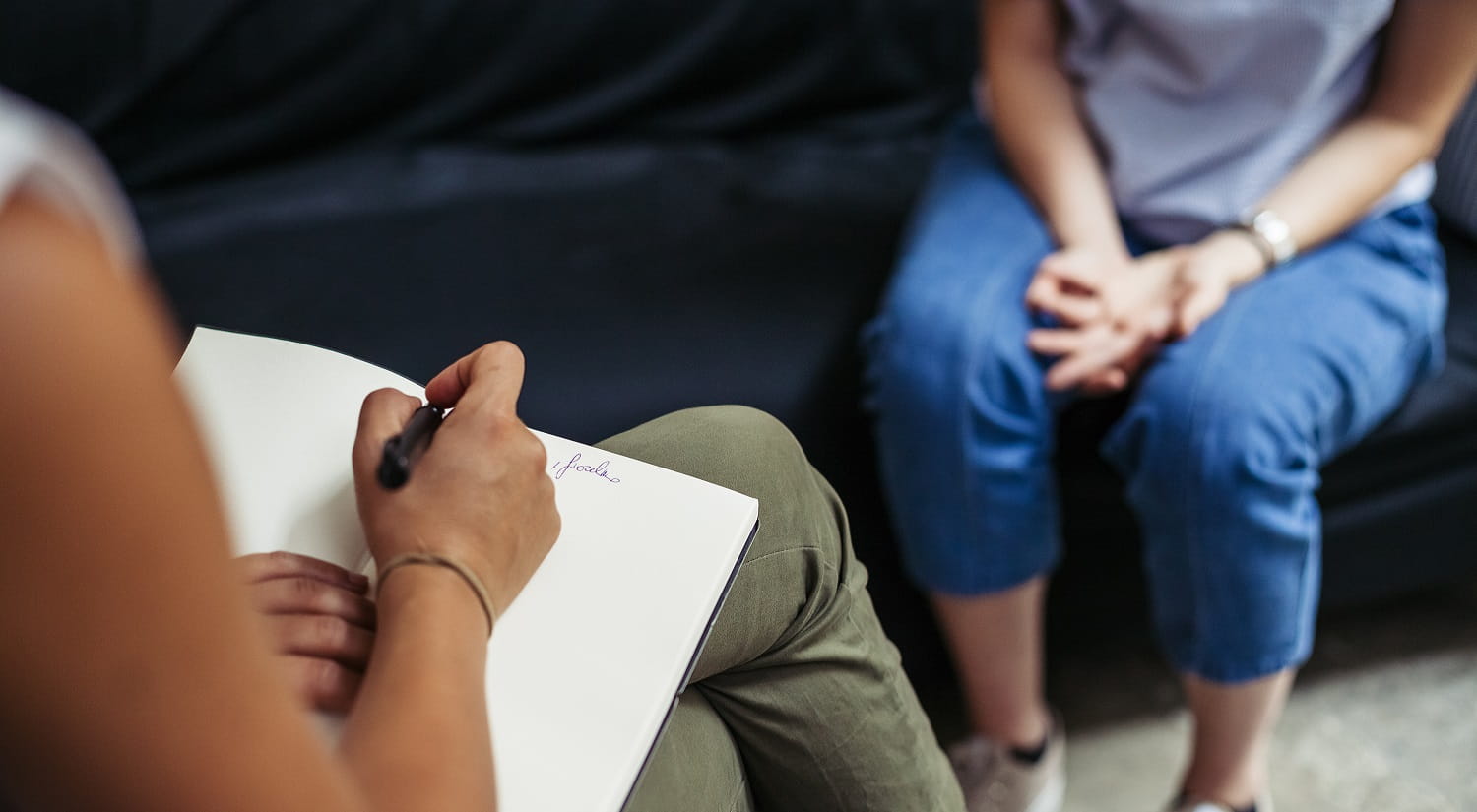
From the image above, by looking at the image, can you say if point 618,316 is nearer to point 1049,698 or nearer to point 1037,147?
point 1037,147

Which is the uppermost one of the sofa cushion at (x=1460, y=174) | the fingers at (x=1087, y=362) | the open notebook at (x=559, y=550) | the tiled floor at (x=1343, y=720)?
the open notebook at (x=559, y=550)

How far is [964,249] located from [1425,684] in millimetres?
641

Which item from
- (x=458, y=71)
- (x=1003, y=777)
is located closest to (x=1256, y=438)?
(x=1003, y=777)

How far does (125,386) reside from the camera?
27cm

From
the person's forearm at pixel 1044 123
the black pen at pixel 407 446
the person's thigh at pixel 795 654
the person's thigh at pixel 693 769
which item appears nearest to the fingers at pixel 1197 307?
the person's forearm at pixel 1044 123

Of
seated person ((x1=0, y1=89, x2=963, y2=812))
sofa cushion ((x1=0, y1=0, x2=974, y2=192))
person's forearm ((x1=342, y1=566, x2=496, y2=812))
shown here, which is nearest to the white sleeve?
seated person ((x1=0, y1=89, x2=963, y2=812))

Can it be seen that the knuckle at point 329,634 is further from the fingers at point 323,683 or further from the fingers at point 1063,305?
the fingers at point 1063,305

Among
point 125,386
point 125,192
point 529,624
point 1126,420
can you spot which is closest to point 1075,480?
point 1126,420

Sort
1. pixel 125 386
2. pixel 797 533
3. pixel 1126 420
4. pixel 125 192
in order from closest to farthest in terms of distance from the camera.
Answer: pixel 125 386
pixel 797 533
pixel 1126 420
pixel 125 192

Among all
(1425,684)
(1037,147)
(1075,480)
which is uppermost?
(1037,147)

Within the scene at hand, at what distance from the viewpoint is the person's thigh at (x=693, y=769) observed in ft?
1.72

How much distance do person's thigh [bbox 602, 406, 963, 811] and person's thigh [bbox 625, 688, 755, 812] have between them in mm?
10

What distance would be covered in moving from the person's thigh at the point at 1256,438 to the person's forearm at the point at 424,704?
22.8 inches

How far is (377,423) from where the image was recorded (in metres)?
0.51
